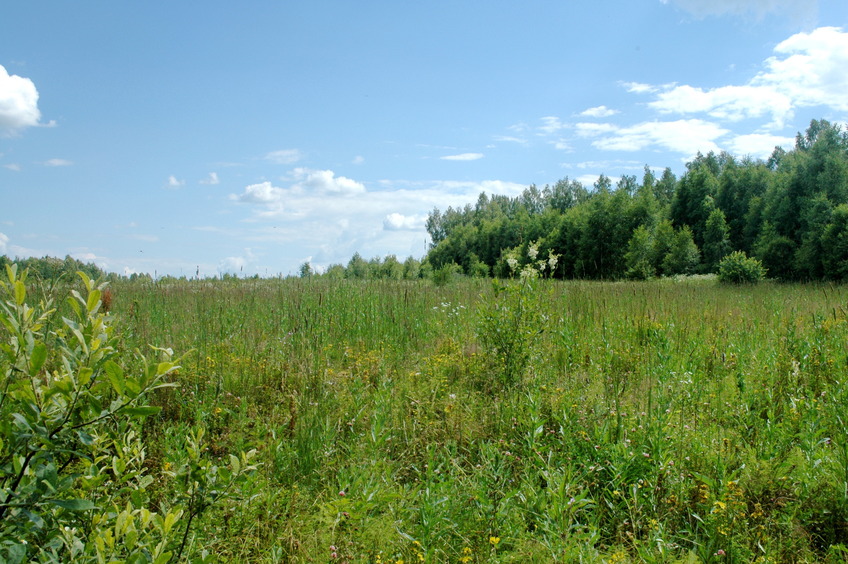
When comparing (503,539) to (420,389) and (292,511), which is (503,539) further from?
(420,389)

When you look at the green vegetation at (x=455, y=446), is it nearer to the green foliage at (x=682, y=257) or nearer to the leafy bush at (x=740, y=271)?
the leafy bush at (x=740, y=271)

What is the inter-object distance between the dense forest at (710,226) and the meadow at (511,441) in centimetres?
181

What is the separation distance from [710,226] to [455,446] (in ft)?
123

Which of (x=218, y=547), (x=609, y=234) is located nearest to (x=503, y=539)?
(x=218, y=547)

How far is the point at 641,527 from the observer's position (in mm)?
2814

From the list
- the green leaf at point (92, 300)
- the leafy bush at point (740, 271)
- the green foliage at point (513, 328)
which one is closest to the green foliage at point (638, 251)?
the leafy bush at point (740, 271)

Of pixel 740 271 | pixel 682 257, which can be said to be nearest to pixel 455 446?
pixel 740 271

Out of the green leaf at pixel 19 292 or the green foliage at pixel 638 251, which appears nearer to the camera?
the green leaf at pixel 19 292

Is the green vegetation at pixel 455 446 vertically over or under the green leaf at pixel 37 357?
under

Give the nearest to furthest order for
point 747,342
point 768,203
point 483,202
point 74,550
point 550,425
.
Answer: point 74,550 < point 550,425 < point 747,342 < point 768,203 < point 483,202

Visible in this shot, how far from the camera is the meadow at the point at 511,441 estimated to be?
8.53 ft

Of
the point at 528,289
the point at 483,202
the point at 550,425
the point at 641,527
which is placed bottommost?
the point at 641,527

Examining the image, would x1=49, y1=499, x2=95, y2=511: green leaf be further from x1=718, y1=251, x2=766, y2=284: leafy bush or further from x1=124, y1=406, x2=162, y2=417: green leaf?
x1=718, y1=251, x2=766, y2=284: leafy bush

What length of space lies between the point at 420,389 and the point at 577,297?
562 cm
